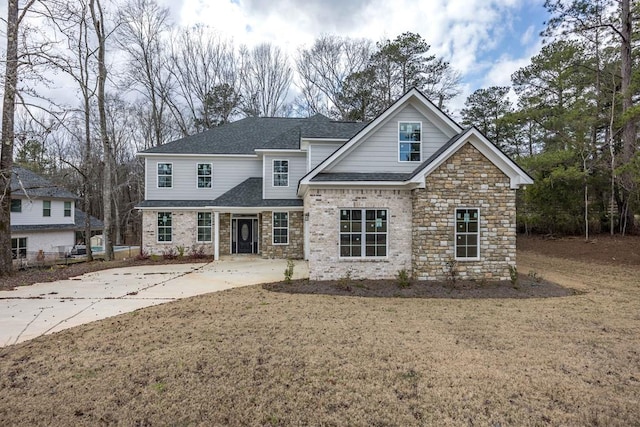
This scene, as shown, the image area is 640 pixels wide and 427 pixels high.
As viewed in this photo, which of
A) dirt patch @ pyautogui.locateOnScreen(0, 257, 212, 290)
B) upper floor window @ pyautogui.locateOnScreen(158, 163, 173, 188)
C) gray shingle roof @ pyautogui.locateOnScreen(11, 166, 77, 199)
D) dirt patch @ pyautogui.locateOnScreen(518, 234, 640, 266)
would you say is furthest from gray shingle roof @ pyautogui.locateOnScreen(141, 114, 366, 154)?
dirt patch @ pyautogui.locateOnScreen(518, 234, 640, 266)

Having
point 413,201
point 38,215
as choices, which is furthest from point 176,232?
point 38,215

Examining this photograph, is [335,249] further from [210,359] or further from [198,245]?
[198,245]

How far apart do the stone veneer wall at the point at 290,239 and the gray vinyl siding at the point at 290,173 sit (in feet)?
3.84

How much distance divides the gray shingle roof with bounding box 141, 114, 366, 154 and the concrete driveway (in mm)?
5983

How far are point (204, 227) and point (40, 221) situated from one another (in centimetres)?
1445

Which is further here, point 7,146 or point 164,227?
point 164,227

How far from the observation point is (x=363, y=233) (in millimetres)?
10172

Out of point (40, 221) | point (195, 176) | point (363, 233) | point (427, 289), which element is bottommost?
point (427, 289)

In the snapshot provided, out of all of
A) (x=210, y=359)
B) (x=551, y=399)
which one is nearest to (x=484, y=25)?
(x=551, y=399)

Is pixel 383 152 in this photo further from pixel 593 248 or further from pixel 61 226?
pixel 61 226

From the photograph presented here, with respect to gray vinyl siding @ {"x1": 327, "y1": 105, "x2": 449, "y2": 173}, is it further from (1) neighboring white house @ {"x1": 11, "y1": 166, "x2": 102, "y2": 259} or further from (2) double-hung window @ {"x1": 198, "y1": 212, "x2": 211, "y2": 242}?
(1) neighboring white house @ {"x1": 11, "y1": 166, "x2": 102, "y2": 259}

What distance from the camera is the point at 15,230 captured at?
20.7m

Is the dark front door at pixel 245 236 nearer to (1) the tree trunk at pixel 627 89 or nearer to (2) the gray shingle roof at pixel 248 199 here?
(2) the gray shingle roof at pixel 248 199

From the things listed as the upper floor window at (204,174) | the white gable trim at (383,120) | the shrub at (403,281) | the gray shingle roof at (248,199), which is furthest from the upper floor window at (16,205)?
the shrub at (403,281)
